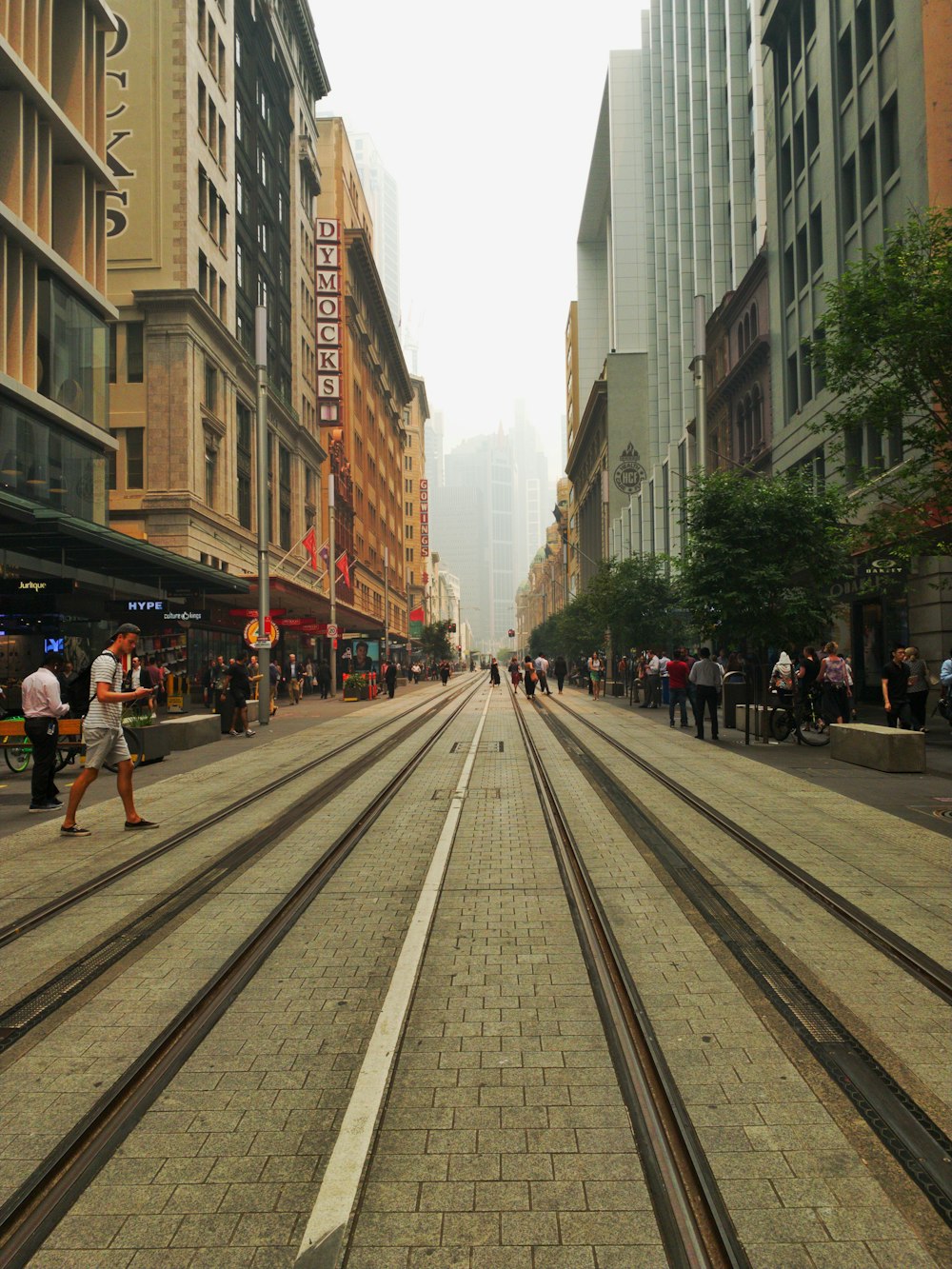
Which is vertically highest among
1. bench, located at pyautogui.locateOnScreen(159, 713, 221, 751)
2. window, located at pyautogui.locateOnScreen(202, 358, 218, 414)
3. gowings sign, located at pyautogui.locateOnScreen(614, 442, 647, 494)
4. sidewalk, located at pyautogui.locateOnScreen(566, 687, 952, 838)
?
gowings sign, located at pyautogui.locateOnScreen(614, 442, 647, 494)

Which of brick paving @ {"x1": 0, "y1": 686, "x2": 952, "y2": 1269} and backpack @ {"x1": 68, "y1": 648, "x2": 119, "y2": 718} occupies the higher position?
backpack @ {"x1": 68, "y1": 648, "x2": 119, "y2": 718}

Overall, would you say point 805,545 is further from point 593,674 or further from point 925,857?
point 593,674

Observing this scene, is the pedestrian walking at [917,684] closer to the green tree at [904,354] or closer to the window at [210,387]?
the green tree at [904,354]

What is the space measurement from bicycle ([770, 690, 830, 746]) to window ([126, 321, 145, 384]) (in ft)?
93.6

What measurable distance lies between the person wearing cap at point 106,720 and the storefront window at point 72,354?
20.9 m

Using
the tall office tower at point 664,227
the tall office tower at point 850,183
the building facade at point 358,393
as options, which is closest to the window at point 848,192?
the tall office tower at point 850,183

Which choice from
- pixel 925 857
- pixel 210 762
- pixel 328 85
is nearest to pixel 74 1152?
pixel 925 857

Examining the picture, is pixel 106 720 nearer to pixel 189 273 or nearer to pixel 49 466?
pixel 49 466

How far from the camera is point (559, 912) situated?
6855 millimetres

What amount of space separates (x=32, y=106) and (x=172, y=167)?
12058mm

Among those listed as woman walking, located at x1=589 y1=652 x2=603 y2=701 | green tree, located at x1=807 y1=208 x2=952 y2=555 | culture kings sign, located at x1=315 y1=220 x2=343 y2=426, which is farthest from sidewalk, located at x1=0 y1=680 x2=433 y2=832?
culture kings sign, located at x1=315 y1=220 x2=343 y2=426

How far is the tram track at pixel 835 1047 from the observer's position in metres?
3.42

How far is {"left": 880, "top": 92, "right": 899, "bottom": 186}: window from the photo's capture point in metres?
26.6

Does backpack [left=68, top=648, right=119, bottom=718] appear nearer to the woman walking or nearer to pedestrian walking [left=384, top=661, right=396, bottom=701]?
pedestrian walking [left=384, top=661, right=396, bottom=701]
